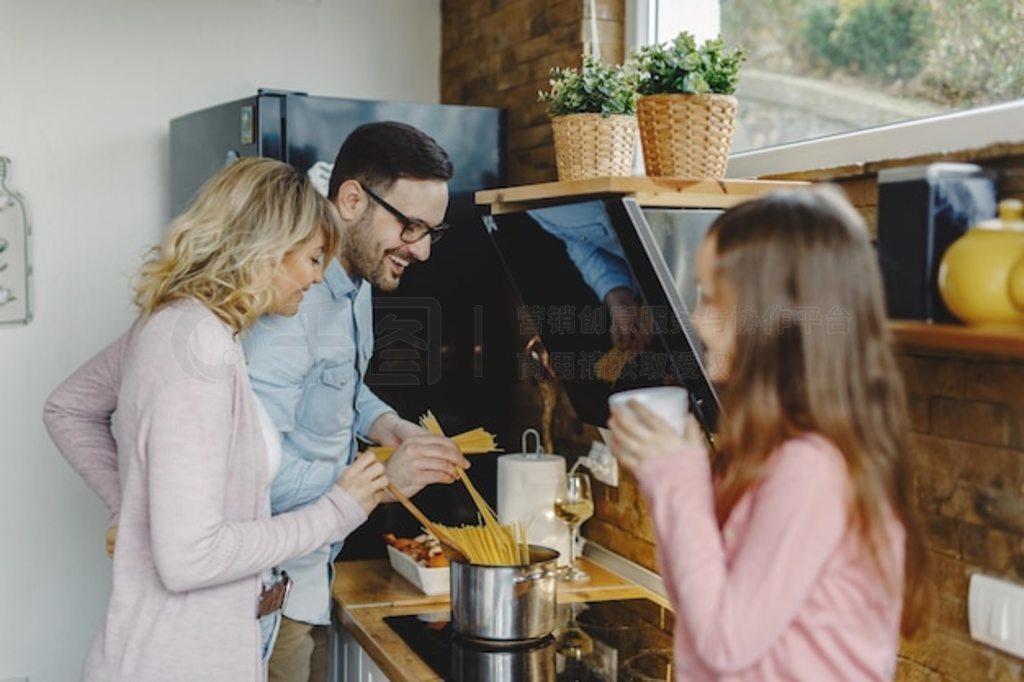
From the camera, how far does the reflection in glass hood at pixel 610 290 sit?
5.89ft

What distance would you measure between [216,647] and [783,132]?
1.38 m

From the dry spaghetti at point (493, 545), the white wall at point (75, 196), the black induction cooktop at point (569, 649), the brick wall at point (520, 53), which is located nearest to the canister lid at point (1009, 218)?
the black induction cooktop at point (569, 649)

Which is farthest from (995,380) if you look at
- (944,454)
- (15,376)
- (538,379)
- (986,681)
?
(15,376)

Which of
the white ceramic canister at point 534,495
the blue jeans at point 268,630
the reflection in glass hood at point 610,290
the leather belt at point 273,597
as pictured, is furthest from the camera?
the white ceramic canister at point 534,495

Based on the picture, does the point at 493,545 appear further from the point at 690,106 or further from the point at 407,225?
the point at 690,106

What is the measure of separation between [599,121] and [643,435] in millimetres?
991

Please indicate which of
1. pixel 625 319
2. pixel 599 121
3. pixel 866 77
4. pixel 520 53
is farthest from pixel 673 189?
pixel 520 53

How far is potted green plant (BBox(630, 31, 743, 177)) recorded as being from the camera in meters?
1.88

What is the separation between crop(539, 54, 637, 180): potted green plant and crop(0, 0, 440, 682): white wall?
1.50 m

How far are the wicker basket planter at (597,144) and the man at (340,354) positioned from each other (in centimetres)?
36

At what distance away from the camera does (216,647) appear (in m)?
1.82

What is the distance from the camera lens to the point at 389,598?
99.1 inches

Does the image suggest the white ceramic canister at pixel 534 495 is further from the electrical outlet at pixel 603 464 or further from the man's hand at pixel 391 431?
the man's hand at pixel 391 431

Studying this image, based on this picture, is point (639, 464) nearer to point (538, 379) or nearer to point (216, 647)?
point (216, 647)
